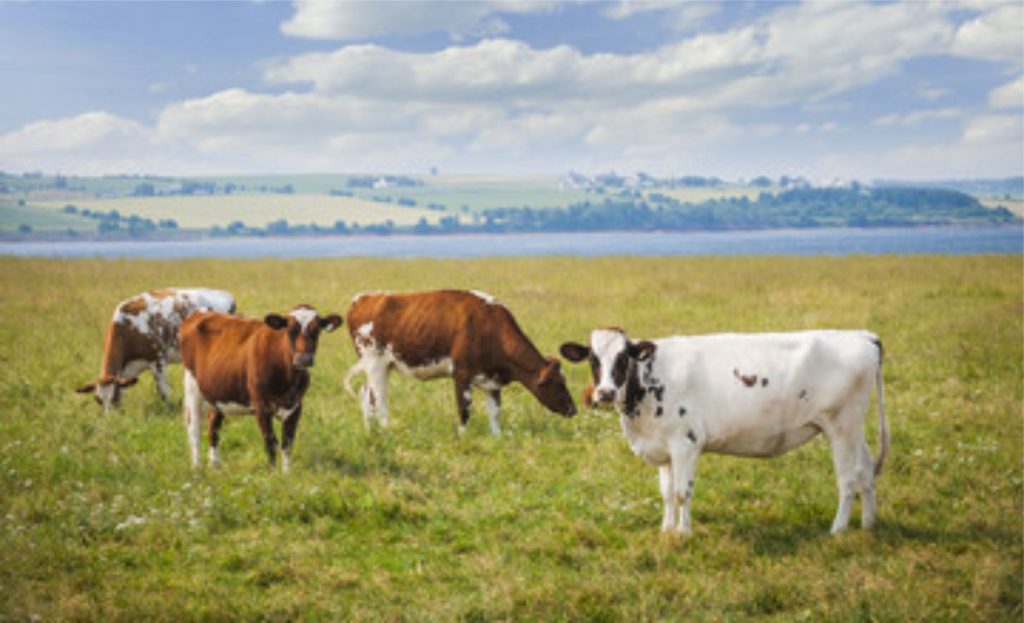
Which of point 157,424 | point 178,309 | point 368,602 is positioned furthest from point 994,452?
point 178,309

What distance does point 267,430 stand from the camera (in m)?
9.62

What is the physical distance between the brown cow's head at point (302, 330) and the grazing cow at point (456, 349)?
2372 mm

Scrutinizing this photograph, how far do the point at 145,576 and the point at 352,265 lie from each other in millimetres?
36596

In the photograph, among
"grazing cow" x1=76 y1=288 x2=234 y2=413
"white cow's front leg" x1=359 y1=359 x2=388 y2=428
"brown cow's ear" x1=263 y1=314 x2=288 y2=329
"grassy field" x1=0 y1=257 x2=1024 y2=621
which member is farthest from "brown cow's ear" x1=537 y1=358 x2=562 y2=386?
"grazing cow" x1=76 y1=288 x2=234 y2=413

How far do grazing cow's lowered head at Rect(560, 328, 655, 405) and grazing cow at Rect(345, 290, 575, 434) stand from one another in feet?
11.1

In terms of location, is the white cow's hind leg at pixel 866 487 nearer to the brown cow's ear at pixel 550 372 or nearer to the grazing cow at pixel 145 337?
the brown cow's ear at pixel 550 372

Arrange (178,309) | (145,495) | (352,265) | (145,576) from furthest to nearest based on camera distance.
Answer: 1. (352,265)
2. (178,309)
3. (145,495)
4. (145,576)

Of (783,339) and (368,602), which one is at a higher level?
(783,339)

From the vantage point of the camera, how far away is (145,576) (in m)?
6.97

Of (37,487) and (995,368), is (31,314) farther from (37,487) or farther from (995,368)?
(995,368)

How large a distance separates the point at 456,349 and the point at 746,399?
484 centimetres

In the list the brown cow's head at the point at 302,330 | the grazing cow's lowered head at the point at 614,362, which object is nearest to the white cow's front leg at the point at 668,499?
the grazing cow's lowered head at the point at 614,362

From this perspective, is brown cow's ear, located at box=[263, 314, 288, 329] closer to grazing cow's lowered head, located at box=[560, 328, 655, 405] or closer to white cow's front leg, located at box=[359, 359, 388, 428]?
white cow's front leg, located at box=[359, 359, 388, 428]

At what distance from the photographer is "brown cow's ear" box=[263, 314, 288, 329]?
9211 millimetres
